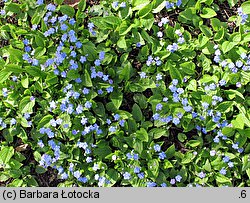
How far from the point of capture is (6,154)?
3.26 m

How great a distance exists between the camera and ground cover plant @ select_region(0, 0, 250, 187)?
321 cm

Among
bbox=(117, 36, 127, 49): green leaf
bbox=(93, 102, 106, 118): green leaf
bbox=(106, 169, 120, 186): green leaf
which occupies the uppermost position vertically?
bbox=(117, 36, 127, 49): green leaf

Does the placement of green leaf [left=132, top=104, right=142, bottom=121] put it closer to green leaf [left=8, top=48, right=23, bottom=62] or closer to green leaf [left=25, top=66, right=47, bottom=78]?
green leaf [left=25, top=66, right=47, bottom=78]

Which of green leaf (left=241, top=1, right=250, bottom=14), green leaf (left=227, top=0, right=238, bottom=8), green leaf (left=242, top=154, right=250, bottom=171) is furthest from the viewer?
green leaf (left=227, top=0, right=238, bottom=8)

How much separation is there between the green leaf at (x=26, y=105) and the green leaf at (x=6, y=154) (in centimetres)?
29

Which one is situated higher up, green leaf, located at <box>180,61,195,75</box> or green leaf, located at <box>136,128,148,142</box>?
green leaf, located at <box>180,61,195,75</box>

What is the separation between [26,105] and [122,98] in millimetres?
673

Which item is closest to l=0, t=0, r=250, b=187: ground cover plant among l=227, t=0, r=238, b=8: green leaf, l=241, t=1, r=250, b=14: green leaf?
l=241, t=1, r=250, b=14: green leaf

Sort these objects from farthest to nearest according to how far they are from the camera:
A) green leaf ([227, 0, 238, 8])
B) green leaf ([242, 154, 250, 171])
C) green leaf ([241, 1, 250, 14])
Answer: green leaf ([227, 0, 238, 8]), green leaf ([241, 1, 250, 14]), green leaf ([242, 154, 250, 171])

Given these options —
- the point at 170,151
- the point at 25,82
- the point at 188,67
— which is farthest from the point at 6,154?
the point at 188,67

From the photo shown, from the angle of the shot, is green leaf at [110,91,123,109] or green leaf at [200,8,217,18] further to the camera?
green leaf at [200,8,217,18]

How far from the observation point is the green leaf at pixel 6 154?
10.6ft

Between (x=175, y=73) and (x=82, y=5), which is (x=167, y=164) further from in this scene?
(x=82, y=5)
